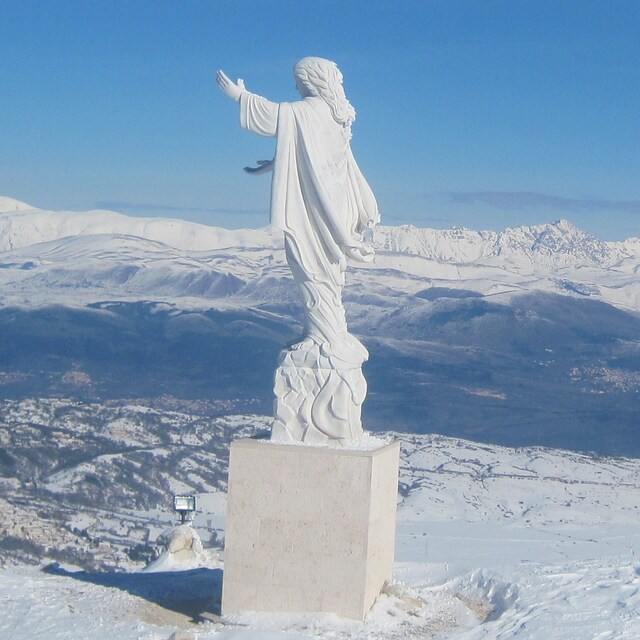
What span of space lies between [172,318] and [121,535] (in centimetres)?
6359

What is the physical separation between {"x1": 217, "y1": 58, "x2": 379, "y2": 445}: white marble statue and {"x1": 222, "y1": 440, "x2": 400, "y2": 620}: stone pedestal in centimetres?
40

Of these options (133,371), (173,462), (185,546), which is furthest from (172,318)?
(185,546)

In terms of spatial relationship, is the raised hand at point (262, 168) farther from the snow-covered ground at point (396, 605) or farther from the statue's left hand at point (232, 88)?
the snow-covered ground at point (396, 605)

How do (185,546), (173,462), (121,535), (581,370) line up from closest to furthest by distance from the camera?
(185,546) → (121,535) → (173,462) → (581,370)

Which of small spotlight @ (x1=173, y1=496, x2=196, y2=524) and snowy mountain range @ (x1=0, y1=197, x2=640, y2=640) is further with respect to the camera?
small spotlight @ (x1=173, y1=496, x2=196, y2=524)

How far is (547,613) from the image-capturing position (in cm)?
970

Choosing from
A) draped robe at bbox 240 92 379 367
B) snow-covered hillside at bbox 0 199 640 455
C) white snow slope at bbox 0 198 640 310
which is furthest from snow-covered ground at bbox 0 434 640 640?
white snow slope at bbox 0 198 640 310

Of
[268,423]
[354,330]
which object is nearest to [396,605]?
[268,423]

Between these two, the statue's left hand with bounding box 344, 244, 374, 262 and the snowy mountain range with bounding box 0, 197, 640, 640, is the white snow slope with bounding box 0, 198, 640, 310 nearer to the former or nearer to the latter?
the snowy mountain range with bounding box 0, 197, 640, 640

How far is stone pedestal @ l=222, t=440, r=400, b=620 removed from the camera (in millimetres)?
9242

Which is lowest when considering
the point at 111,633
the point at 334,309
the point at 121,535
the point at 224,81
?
the point at 121,535

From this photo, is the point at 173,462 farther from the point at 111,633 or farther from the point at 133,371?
the point at 133,371

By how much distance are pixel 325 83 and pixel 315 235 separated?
1361 mm

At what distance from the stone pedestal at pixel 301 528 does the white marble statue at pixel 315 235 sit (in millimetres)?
397
